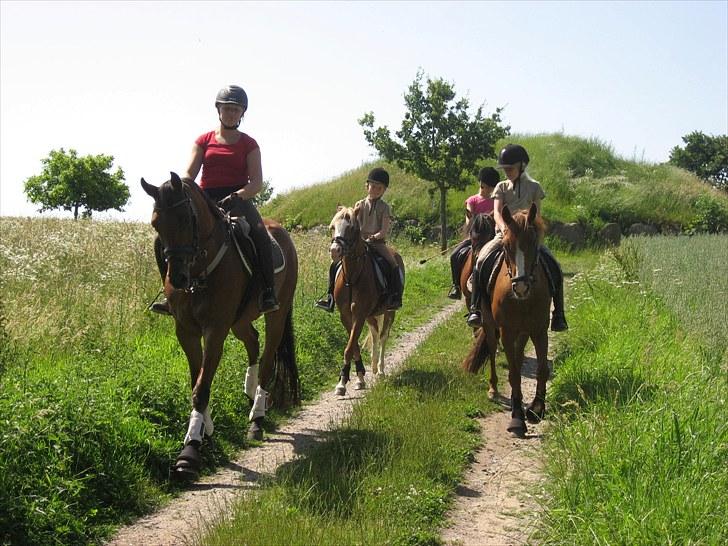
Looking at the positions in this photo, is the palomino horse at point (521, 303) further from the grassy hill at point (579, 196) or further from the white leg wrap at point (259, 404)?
the grassy hill at point (579, 196)

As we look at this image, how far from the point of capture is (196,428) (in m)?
6.03

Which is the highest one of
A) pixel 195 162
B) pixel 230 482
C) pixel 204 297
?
pixel 195 162

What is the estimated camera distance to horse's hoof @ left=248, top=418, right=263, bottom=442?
7.19 metres

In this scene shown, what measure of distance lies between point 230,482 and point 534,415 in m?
3.51

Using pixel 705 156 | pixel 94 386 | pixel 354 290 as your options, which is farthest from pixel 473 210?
pixel 705 156

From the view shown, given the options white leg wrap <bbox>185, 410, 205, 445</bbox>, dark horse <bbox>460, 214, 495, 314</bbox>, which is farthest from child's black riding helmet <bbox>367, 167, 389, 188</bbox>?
white leg wrap <bbox>185, 410, 205, 445</bbox>

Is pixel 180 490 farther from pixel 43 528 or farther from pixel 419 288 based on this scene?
pixel 419 288

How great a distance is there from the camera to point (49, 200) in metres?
68.0

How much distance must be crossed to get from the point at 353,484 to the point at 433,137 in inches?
969

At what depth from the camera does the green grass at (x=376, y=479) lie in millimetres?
4504

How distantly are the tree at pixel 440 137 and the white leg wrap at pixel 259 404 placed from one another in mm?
21510

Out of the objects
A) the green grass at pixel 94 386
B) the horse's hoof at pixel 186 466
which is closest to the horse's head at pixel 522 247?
the green grass at pixel 94 386

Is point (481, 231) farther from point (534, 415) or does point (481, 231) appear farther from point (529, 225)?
point (534, 415)

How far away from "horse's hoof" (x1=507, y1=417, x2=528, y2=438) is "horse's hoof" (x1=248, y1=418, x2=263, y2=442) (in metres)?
2.58
